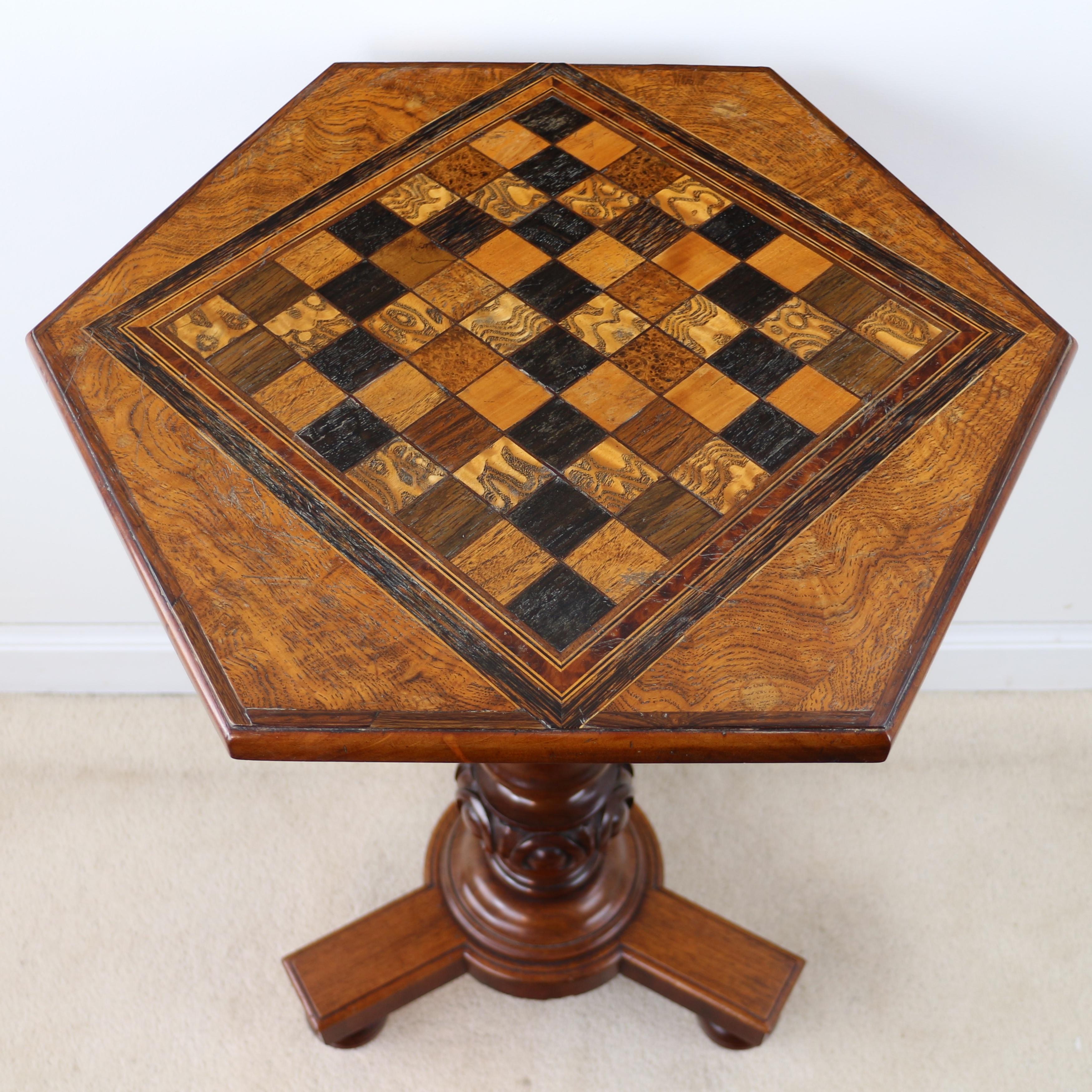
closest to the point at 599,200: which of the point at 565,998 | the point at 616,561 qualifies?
the point at 616,561

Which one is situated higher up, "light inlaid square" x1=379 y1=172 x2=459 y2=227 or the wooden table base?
"light inlaid square" x1=379 y1=172 x2=459 y2=227

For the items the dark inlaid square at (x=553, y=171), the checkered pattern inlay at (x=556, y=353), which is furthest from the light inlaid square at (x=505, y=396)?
the dark inlaid square at (x=553, y=171)

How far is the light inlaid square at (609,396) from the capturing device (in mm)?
879

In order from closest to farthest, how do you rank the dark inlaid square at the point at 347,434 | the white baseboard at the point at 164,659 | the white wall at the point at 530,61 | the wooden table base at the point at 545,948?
the dark inlaid square at the point at 347,434
the white wall at the point at 530,61
the wooden table base at the point at 545,948
the white baseboard at the point at 164,659

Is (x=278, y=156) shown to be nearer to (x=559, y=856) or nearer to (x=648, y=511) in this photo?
(x=648, y=511)

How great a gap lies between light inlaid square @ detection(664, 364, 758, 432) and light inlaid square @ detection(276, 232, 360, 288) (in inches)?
11.9

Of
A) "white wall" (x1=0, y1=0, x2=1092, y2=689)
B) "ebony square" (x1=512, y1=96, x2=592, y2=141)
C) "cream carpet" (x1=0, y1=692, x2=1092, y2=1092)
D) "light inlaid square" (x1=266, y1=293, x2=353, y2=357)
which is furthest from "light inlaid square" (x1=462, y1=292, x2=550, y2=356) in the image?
"cream carpet" (x1=0, y1=692, x2=1092, y2=1092)

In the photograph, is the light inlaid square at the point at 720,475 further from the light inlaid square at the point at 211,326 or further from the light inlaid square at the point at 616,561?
the light inlaid square at the point at 211,326

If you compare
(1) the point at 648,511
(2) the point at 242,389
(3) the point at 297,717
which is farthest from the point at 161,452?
(1) the point at 648,511

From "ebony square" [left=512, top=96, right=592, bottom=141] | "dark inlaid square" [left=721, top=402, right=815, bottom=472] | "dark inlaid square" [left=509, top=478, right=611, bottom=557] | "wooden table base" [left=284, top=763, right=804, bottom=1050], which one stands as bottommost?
"wooden table base" [left=284, top=763, right=804, bottom=1050]

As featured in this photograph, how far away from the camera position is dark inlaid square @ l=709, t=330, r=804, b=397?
90 cm

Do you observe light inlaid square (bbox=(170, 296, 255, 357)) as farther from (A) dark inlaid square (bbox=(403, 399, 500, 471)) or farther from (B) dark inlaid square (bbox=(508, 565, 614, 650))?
(B) dark inlaid square (bbox=(508, 565, 614, 650))

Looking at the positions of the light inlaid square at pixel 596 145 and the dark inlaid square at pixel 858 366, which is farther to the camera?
the light inlaid square at pixel 596 145

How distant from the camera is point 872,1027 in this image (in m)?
1.41
